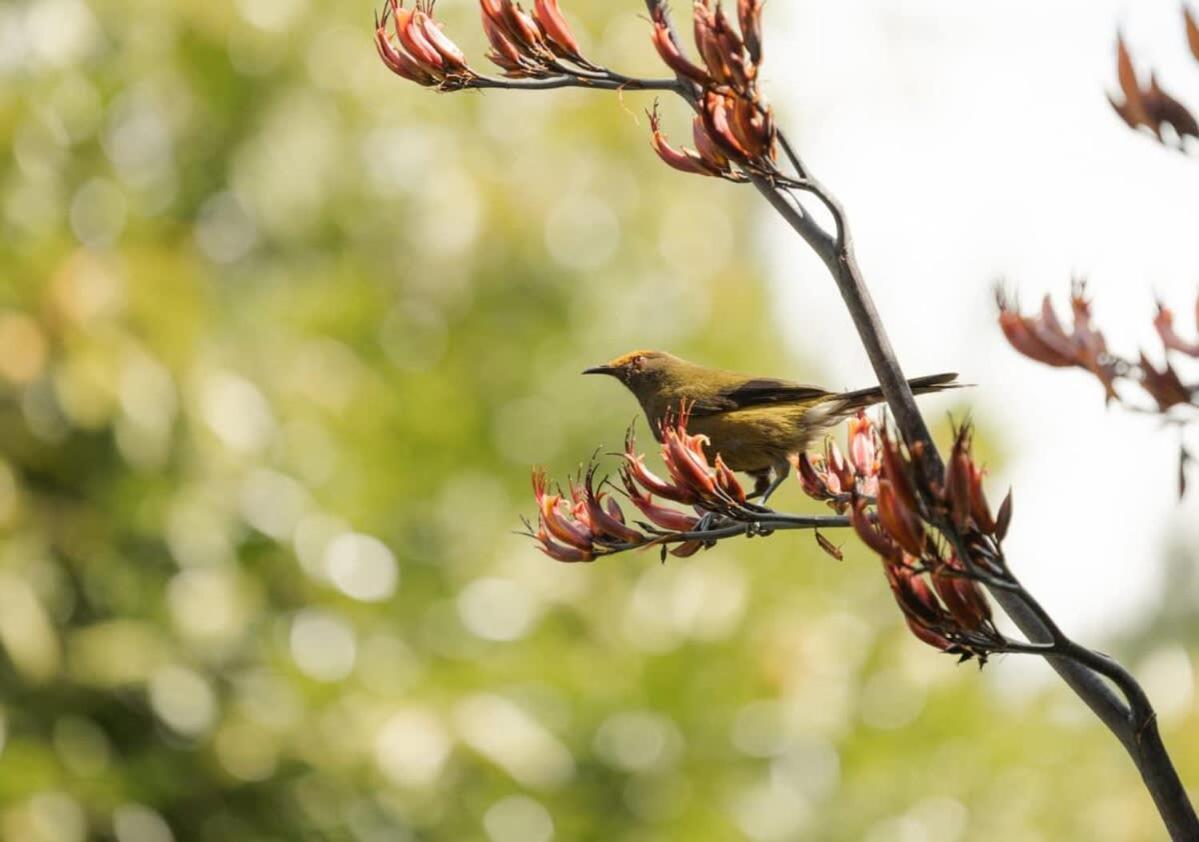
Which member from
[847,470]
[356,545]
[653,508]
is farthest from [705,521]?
[356,545]

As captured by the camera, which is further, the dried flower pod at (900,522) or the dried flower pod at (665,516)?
the dried flower pod at (665,516)

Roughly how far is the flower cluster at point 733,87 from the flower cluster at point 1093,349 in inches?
12.4

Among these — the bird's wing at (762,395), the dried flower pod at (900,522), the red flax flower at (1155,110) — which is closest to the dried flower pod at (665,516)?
the dried flower pod at (900,522)

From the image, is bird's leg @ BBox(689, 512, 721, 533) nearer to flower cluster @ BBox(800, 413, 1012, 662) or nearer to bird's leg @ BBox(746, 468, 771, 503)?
flower cluster @ BBox(800, 413, 1012, 662)

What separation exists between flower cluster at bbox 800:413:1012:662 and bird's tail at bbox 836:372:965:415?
0.64m

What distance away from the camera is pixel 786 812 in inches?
258

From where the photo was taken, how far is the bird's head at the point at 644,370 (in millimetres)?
3072

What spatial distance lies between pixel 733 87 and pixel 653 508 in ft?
1.68

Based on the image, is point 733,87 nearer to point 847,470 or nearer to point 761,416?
point 847,470

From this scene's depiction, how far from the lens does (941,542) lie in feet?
5.11

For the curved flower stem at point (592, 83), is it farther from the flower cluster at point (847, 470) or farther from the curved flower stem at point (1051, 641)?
the flower cluster at point (847, 470)

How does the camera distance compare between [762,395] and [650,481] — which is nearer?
[650,481]

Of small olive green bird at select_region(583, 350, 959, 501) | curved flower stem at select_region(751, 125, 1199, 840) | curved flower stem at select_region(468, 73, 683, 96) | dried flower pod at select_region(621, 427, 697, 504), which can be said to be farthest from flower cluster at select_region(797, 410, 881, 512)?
small olive green bird at select_region(583, 350, 959, 501)

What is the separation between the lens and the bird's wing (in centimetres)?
281
